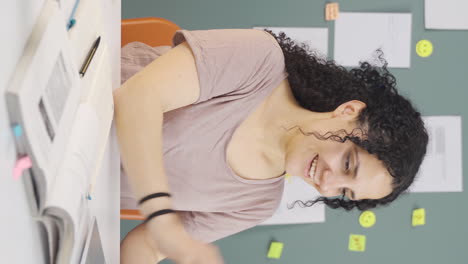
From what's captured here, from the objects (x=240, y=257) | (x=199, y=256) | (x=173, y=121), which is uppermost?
(x=173, y=121)

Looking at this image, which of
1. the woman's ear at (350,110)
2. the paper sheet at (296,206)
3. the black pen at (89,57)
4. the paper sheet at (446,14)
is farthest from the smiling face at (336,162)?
the paper sheet at (446,14)

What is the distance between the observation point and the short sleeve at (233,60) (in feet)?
3.22

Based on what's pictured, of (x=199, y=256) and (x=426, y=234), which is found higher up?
(x=199, y=256)

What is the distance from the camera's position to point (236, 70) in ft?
3.37

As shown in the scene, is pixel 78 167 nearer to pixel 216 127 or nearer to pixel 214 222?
pixel 216 127

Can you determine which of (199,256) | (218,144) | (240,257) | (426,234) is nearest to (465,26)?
(426,234)

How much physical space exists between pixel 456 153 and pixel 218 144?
4.38 feet

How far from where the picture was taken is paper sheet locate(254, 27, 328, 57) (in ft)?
6.60

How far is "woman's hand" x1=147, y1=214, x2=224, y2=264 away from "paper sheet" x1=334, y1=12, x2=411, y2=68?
52.8 inches

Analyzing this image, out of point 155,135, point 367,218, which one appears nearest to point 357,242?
point 367,218

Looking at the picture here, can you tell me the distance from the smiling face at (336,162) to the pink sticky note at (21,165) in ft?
2.38

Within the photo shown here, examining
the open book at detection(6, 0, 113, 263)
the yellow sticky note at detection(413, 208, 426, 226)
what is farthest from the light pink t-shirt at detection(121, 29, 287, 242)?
the yellow sticky note at detection(413, 208, 426, 226)

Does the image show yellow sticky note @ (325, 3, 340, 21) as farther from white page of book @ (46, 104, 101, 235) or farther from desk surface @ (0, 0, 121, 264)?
desk surface @ (0, 0, 121, 264)

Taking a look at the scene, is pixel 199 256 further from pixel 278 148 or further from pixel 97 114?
pixel 278 148
